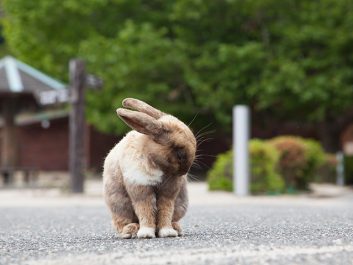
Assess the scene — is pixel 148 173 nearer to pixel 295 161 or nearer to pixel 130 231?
pixel 130 231

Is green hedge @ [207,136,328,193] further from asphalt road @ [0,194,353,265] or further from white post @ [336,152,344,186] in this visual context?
asphalt road @ [0,194,353,265]

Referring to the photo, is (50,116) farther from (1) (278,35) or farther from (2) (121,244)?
(2) (121,244)

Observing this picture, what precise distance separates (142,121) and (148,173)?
1.54ft

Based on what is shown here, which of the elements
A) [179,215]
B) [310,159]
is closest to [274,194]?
[310,159]

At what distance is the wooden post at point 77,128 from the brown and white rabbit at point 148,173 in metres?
12.4

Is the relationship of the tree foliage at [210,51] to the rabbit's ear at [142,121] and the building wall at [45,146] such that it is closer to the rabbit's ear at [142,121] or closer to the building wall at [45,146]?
the building wall at [45,146]

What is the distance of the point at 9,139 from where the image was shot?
24.7 metres

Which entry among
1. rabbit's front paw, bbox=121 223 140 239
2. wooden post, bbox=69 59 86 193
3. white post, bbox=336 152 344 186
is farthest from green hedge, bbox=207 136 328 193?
rabbit's front paw, bbox=121 223 140 239

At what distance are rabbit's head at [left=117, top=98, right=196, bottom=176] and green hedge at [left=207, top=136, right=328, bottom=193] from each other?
13.3m

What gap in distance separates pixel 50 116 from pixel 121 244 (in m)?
29.6

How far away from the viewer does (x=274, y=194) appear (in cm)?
2012

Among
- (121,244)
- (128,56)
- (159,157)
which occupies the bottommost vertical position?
(121,244)

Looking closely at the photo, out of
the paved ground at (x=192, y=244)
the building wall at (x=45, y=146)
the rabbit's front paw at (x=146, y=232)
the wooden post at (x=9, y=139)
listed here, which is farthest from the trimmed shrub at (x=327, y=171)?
the rabbit's front paw at (x=146, y=232)

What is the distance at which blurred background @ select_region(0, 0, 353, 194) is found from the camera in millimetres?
25641
